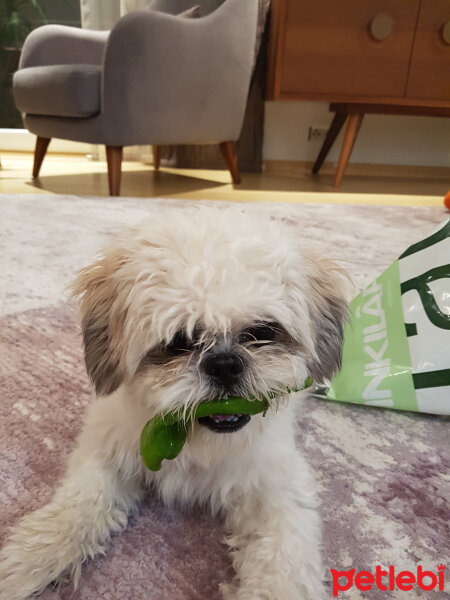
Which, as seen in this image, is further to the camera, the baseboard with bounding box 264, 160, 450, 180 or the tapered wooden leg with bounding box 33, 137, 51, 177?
the baseboard with bounding box 264, 160, 450, 180

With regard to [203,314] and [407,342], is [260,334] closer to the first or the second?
[203,314]

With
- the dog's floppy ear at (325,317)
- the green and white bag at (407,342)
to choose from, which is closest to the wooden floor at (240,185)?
the green and white bag at (407,342)

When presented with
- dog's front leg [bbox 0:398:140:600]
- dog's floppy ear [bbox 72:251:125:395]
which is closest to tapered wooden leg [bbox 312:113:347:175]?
dog's floppy ear [bbox 72:251:125:395]

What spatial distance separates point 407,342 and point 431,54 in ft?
8.69

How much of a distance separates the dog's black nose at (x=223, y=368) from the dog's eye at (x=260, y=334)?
0.04m

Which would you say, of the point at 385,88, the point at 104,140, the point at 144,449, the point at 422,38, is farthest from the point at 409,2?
the point at 144,449

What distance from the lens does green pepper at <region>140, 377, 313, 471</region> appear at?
634 millimetres

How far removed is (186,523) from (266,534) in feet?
0.42

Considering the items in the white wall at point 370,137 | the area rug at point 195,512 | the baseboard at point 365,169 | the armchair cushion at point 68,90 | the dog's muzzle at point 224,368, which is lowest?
the baseboard at point 365,169

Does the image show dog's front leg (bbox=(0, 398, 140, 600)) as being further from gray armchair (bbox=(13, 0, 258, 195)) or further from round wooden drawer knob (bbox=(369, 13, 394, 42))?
round wooden drawer knob (bbox=(369, 13, 394, 42))

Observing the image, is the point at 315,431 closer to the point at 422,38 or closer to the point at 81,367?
the point at 81,367

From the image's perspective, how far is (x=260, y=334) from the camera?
678 millimetres

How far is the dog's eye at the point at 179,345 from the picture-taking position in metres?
0.65

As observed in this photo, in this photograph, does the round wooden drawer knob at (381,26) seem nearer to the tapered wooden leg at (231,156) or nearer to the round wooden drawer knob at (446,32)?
the round wooden drawer knob at (446,32)
